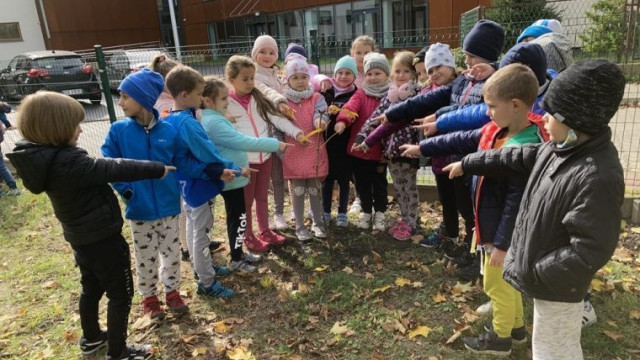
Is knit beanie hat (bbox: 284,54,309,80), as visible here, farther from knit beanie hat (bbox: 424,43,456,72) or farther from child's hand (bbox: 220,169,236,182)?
child's hand (bbox: 220,169,236,182)

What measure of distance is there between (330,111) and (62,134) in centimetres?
238

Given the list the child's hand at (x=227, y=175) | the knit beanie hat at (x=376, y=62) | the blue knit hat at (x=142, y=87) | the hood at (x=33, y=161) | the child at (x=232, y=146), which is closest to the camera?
the hood at (x=33, y=161)

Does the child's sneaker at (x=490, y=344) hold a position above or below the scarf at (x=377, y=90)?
below

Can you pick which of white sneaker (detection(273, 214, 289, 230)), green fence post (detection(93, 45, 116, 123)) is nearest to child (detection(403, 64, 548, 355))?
white sneaker (detection(273, 214, 289, 230))

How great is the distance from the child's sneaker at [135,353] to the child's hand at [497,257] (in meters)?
2.28

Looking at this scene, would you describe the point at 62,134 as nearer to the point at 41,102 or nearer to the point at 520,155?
the point at 41,102

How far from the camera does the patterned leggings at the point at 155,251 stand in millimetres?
3162

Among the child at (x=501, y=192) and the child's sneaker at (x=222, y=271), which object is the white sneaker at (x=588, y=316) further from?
the child's sneaker at (x=222, y=271)

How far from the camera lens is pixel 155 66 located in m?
4.11

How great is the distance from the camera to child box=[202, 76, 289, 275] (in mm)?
3611

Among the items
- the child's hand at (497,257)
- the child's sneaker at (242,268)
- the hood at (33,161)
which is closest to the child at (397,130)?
the child's sneaker at (242,268)

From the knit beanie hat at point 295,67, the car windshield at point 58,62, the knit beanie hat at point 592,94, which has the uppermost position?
the car windshield at point 58,62

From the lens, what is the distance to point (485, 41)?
3230 millimetres

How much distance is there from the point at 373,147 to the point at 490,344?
6.92 ft
